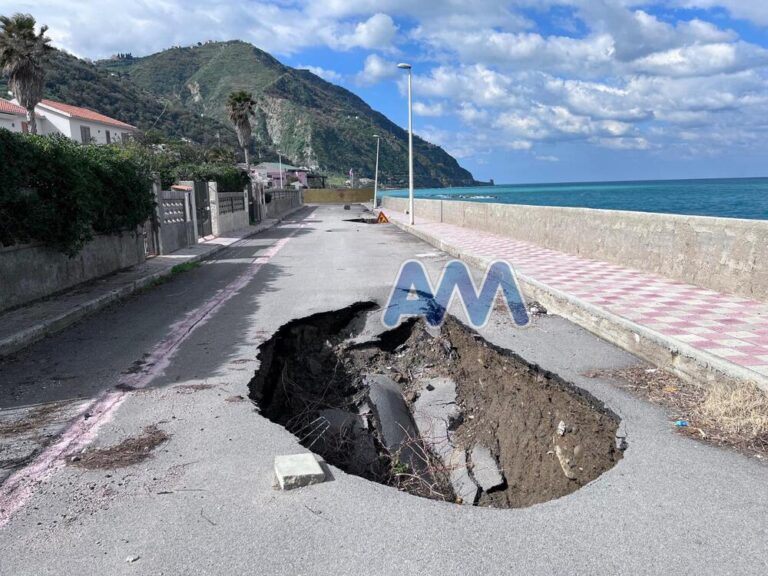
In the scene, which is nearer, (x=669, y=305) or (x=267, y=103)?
(x=669, y=305)

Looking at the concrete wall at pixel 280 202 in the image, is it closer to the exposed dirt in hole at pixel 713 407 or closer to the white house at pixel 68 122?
the white house at pixel 68 122

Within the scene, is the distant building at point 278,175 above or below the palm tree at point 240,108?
below

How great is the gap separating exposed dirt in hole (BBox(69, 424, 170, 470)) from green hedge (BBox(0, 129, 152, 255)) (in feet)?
17.5

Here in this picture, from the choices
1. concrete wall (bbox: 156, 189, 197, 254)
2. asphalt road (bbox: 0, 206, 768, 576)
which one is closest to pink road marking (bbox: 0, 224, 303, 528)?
asphalt road (bbox: 0, 206, 768, 576)

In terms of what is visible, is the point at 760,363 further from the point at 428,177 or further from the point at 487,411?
the point at 428,177

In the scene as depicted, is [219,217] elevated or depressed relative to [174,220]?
depressed

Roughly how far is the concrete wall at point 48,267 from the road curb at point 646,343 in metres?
7.71

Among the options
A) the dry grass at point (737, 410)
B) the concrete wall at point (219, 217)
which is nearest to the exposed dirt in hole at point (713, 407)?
the dry grass at point (737, 410)

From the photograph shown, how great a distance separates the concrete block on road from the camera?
128 inches

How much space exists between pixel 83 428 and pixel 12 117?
5871 cm

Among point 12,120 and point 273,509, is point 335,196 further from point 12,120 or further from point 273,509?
point 273,509

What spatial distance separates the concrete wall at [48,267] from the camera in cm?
802

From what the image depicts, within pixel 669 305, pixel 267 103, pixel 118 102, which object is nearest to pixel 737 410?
pixel 669 305

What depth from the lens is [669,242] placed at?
966 centimetres
